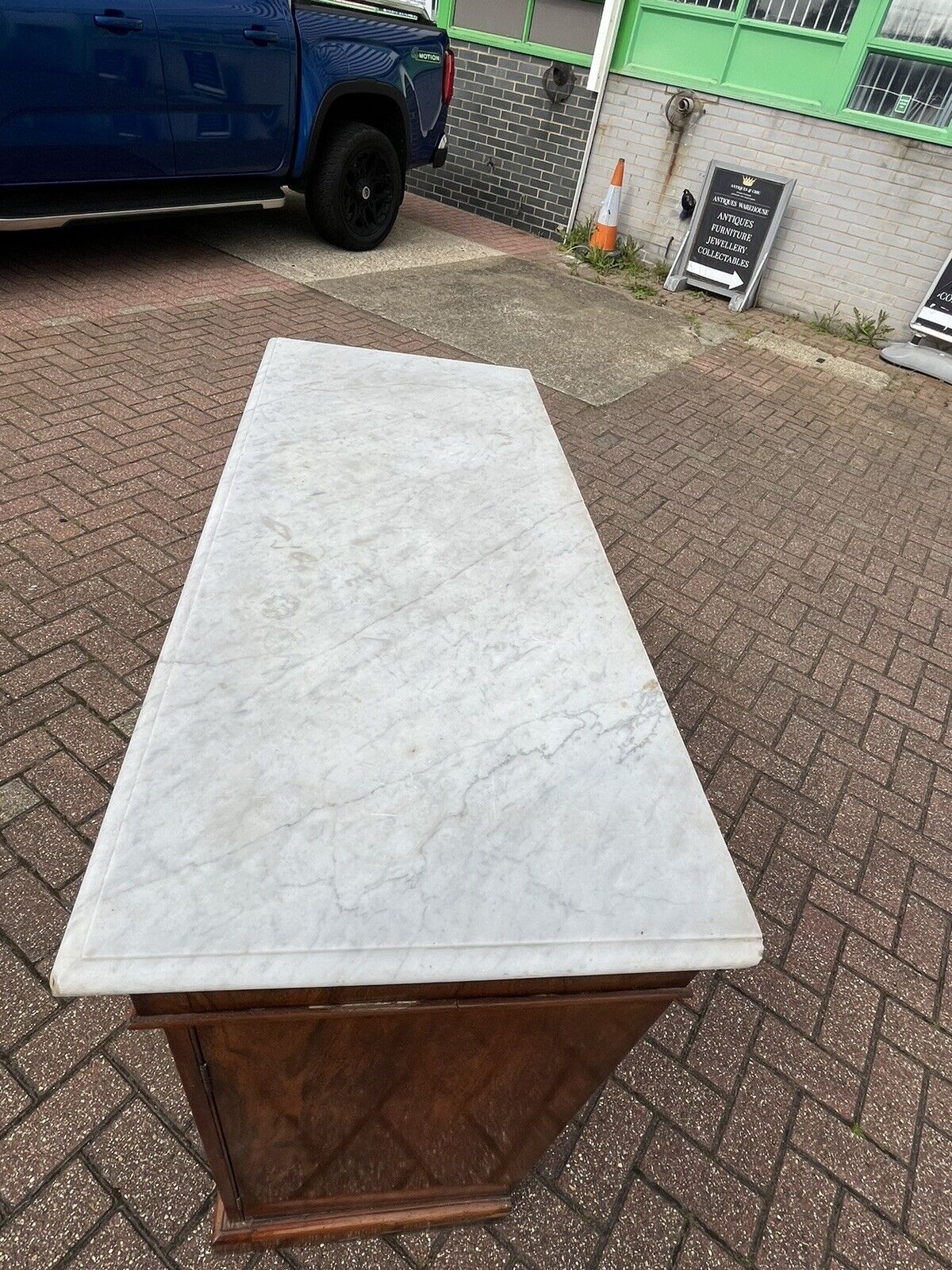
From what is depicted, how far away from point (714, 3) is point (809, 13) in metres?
0.89

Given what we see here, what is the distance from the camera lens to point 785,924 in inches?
93.5

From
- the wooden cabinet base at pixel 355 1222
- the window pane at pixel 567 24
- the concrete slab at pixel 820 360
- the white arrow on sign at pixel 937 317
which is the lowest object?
the wooden cabinet base at pixel 355 1222

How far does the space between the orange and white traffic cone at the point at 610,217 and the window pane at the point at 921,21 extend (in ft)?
8.01

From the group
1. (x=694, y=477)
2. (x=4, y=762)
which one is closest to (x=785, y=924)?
(x=4, y=762)

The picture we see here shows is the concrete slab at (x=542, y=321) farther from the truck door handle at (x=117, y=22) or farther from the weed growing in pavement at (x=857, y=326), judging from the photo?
the truck door handle at (x=117, y=22)

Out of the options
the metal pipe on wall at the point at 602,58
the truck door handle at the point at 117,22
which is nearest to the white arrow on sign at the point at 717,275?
the metal pipe on wall at the point at 602,58

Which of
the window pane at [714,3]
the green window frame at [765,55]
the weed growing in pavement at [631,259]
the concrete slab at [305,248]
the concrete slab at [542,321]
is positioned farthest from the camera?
the weed growing in pavement at [631,259]

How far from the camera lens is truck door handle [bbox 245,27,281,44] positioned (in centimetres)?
511

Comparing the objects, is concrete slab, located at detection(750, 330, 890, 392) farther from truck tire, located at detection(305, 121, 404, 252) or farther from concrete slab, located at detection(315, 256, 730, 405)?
truck tire, located at detection(305, 121, 404, 252)

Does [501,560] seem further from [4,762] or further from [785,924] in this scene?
[4,762]

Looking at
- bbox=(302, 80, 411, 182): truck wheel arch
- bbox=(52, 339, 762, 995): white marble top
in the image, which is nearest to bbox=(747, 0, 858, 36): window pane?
bbox=(302, 80, 411, 182): truck wheel arch

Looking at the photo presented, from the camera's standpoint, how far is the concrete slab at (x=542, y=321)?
18.3 feet

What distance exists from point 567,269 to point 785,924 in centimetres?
707

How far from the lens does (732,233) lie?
23.9 feet
